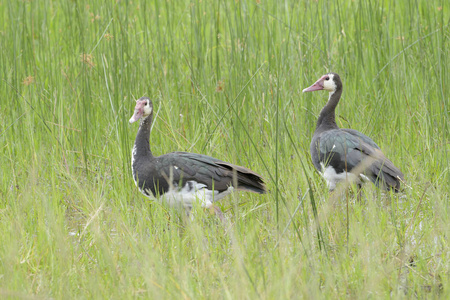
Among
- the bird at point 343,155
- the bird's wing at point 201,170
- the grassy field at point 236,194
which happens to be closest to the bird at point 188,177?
the bird's wing at point 201,170

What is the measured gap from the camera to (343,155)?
471 centimetres

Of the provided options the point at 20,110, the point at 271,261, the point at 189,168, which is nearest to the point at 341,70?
the point at 189,168

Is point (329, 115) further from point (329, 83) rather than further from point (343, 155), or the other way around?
point (343, 155)

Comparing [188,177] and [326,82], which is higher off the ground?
[326,82]

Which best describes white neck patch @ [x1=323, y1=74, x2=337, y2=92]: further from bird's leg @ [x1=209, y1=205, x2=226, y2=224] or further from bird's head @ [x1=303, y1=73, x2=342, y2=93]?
bird's leg @ [x1=209, y1=205, x2=226, y2=224]

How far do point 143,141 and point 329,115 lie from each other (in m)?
1.70

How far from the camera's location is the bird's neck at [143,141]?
15.1ft

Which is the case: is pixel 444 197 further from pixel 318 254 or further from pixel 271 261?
pixel 271 261

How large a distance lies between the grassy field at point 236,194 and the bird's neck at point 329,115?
220 millimetres

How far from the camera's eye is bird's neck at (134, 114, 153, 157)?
4.61m

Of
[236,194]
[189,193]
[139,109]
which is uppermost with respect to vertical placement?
[236,194]

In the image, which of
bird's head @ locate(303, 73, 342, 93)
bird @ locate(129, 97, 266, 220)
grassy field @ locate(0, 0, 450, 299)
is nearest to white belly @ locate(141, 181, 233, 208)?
bird @ locate(129, 97, 266, 220)

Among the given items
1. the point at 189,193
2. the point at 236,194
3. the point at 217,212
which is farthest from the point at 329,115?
the point at 236,194

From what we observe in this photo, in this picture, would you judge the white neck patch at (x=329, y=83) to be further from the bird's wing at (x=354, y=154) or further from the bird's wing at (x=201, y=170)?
the bird's wing at (x=201, y=170)
